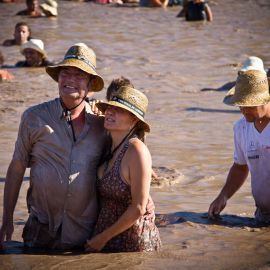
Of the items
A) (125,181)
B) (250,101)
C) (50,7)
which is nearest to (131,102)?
(125,181)

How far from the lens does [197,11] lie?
23.9 meters

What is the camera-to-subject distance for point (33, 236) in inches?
232

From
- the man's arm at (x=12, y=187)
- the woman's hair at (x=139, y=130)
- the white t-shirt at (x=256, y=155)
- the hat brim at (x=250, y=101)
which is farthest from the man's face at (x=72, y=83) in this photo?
the white t-shirt at (x=256, y=155)

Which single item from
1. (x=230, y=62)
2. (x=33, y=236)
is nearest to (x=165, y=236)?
(x=33, y=236)

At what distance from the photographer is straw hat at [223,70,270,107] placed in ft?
20.6

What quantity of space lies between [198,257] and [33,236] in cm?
105

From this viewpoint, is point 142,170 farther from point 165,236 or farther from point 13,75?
point 13,75

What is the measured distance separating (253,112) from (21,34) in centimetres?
1207

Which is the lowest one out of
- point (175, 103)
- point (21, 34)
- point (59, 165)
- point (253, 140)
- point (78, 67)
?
point (21, 34)

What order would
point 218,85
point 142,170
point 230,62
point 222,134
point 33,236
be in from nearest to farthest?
point 142,170
point 33,236
point 222,134
point 218,85
point 230,62

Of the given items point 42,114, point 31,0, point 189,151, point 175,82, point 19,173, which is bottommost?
point 31,0

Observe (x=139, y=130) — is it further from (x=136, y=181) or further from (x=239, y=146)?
(x=239, y=146)

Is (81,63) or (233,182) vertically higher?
(81,63)

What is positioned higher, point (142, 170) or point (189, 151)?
point (142, 170)
